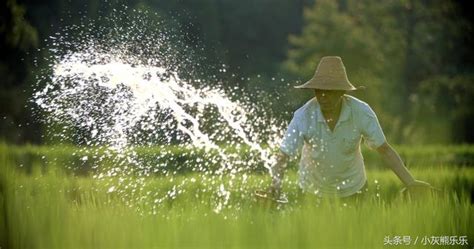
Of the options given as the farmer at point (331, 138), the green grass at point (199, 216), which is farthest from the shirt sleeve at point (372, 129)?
the green grass at point (199, 216)

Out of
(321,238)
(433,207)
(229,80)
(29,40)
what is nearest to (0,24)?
(29,40)

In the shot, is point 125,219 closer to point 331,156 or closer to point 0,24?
point 331,156

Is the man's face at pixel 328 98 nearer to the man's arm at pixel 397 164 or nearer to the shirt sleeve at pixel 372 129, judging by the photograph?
the shirt sleeve at pixel 372 129

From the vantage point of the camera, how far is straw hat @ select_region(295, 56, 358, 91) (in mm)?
3137

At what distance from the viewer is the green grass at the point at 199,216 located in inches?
119

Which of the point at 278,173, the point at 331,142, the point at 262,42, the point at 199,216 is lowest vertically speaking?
the point at 199,216

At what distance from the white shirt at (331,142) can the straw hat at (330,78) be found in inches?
2.8

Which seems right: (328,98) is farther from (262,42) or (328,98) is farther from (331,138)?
(262,42)

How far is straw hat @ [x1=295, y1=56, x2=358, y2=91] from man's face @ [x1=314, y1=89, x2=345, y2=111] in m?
0.04

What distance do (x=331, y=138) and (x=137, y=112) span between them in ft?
3.42

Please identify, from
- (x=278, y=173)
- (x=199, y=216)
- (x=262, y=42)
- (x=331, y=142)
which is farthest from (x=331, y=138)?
(x=262, y=42)

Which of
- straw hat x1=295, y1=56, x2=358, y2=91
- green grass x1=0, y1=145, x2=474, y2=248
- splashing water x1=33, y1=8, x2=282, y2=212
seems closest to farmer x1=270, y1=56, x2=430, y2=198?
straw hat x1=295, y1=56, x2=358, y2=91

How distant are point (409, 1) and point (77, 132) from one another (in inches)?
84.6

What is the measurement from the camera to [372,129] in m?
3.14
